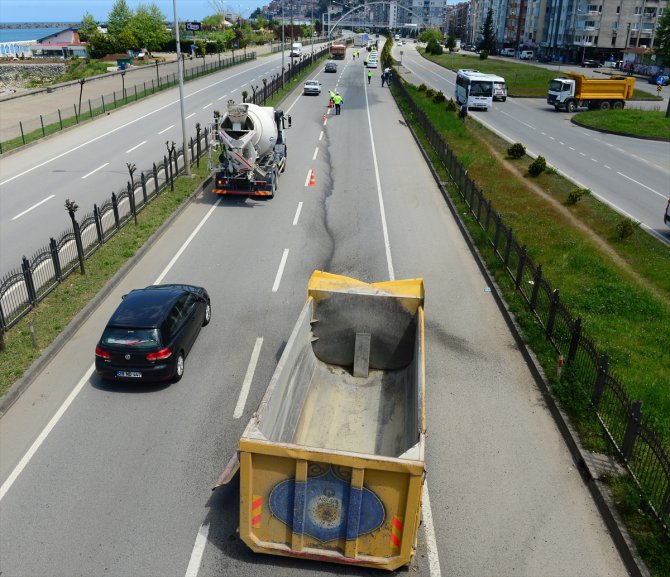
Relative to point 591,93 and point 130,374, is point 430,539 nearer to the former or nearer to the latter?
point 130,374

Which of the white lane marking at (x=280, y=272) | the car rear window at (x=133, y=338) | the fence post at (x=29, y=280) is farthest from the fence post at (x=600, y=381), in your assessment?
the fence post at (x=29, y=280)

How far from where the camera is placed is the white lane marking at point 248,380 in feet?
36.0

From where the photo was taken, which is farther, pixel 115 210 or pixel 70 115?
pixel 70 115

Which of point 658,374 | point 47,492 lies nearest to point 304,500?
point 47,492

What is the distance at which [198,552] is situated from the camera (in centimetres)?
793

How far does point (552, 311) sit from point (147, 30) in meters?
101

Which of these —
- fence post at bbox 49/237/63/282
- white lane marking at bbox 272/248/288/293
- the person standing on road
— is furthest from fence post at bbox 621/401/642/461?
the person standing on road

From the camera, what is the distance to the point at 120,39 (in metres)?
92.4

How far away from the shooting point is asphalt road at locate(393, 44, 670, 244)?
26.1 meters

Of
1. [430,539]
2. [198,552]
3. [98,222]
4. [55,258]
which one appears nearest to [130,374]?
[198,552]

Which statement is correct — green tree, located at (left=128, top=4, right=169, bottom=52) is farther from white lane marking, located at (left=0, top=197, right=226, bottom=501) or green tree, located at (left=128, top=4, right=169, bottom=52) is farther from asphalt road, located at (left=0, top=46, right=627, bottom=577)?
white lane marking, located at (left=0, top=197, right=226, bottom=501)

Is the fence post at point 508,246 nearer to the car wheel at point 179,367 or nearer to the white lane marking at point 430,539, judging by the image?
the white lane marking at point 430,539

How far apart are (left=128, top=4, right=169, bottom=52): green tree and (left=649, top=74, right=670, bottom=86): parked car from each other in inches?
2928

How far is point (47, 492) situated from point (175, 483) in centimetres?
184
